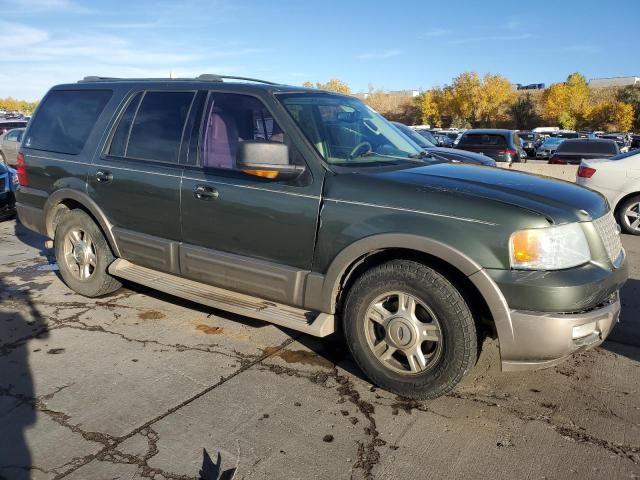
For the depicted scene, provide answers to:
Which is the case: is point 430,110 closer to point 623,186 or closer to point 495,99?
point 495,99

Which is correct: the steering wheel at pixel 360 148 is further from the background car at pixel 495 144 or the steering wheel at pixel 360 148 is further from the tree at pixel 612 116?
the tree at pixel 612 116

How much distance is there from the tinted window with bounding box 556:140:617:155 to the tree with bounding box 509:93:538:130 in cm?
6242

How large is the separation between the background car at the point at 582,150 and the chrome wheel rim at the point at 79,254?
1531cm

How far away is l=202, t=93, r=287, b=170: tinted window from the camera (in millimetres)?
3951

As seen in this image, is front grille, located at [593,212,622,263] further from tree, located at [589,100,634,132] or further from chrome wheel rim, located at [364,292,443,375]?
tree, located at [589,100,634,132]

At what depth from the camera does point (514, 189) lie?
3.24 metres

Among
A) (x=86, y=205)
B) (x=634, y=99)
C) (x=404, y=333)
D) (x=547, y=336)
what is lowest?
(x=404, y=333)

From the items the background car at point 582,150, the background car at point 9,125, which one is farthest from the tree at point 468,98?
the background car at point 9,125

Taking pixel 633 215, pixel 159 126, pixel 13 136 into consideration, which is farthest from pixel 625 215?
pixel 13 136

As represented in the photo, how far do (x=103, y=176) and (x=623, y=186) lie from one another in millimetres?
7646

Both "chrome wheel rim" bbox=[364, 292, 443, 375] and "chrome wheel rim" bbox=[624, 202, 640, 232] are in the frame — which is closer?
"chrome wheel rim" bbox=[364, 292, 443, 375]

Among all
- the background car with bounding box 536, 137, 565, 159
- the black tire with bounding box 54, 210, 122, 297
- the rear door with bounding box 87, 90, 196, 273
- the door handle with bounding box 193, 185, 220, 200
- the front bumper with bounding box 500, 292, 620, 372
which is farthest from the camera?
the background car with bounding box 536, 137, 565, 159

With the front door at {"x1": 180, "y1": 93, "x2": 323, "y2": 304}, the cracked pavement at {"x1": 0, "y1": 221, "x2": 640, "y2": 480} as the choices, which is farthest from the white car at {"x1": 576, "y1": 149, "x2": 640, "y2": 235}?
the front door at {"x1": 180, "y1": 93, "x2": 323, "y2": 304}

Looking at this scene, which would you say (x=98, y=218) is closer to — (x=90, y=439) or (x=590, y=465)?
(x=90, y=439)
